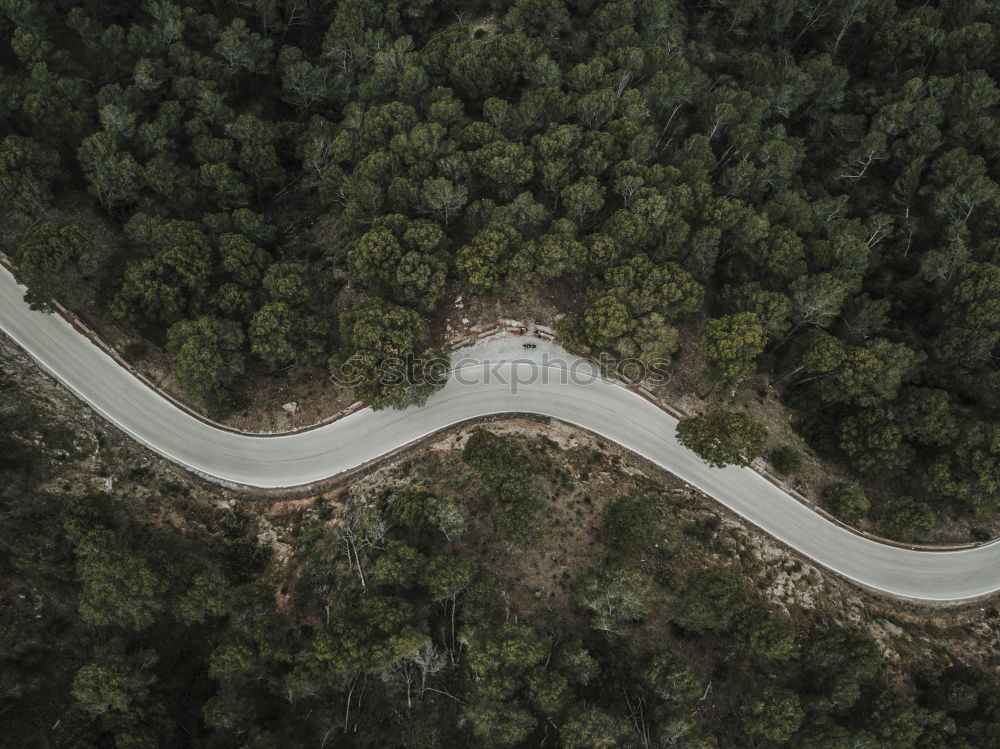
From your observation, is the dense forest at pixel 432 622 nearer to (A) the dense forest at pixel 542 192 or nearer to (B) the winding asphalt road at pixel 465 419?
(B) the winding asphalt road at pixel 465 419

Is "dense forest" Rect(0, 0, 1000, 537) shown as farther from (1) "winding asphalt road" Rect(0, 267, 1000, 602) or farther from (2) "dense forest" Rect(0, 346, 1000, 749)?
(2) "dense forest" Rect(0, 346, 1000, 749)

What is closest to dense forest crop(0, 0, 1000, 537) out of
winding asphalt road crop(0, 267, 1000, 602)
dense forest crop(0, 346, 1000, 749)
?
winding asphalt road crop(0, 267, 1000, 602)

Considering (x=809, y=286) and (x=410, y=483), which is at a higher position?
(x=809, y=286)

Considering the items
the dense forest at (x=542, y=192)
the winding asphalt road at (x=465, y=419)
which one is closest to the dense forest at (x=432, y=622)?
the winding asphalt road at (x=465, y=419)

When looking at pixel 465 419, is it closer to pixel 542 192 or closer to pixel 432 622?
pixel 432 622

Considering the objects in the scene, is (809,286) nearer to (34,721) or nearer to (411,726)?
(411,726)

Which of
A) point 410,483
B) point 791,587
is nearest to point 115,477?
point 410,483
